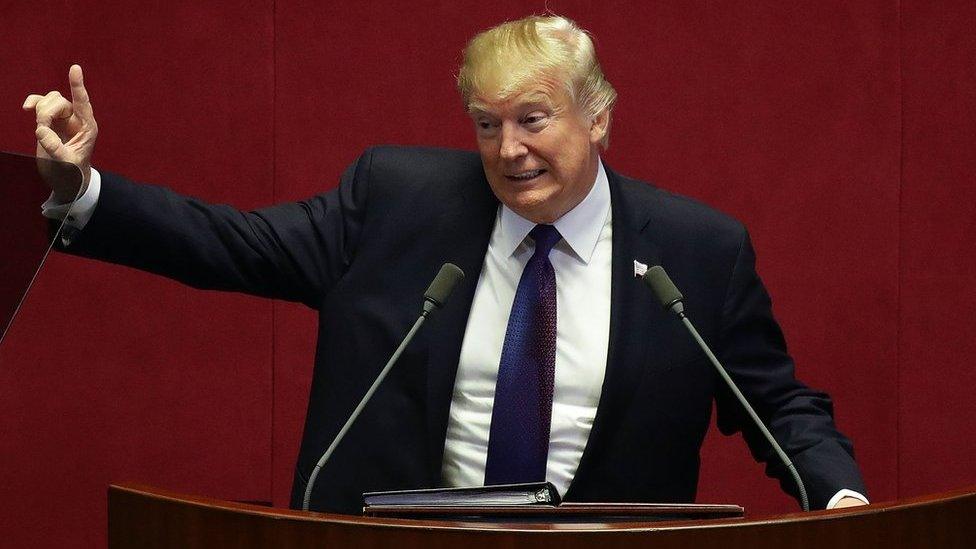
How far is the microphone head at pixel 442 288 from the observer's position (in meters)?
1.62

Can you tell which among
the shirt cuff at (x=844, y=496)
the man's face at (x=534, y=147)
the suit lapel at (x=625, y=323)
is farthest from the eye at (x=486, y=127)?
the shirt cuff at (x=844, y=496)

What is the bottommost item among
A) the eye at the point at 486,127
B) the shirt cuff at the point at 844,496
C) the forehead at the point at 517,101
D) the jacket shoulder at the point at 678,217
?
the shirt cuff at the point at 844,496

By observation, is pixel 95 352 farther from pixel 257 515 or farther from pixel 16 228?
pixel 257 515

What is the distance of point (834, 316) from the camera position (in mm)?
2932

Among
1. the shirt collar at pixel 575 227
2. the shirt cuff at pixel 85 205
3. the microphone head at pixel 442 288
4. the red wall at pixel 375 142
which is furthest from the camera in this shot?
the red wall at pixel 375 142

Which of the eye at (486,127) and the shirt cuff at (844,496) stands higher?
the eye at (486,127)

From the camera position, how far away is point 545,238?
1.94 metres

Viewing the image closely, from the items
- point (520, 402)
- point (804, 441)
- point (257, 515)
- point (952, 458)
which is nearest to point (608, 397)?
point (520, 402)

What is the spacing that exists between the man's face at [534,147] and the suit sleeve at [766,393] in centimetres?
30

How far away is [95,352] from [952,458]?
185cm

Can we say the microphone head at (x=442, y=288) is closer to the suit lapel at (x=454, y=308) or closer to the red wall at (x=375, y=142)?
the suit lapel at (x=454, y=308)

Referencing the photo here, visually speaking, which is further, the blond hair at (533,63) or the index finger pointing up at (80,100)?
the blond hair at (533,63)

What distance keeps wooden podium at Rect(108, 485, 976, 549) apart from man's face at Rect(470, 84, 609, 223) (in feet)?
2.43

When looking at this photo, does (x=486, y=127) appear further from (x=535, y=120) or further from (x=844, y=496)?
(x=844, y=496)
